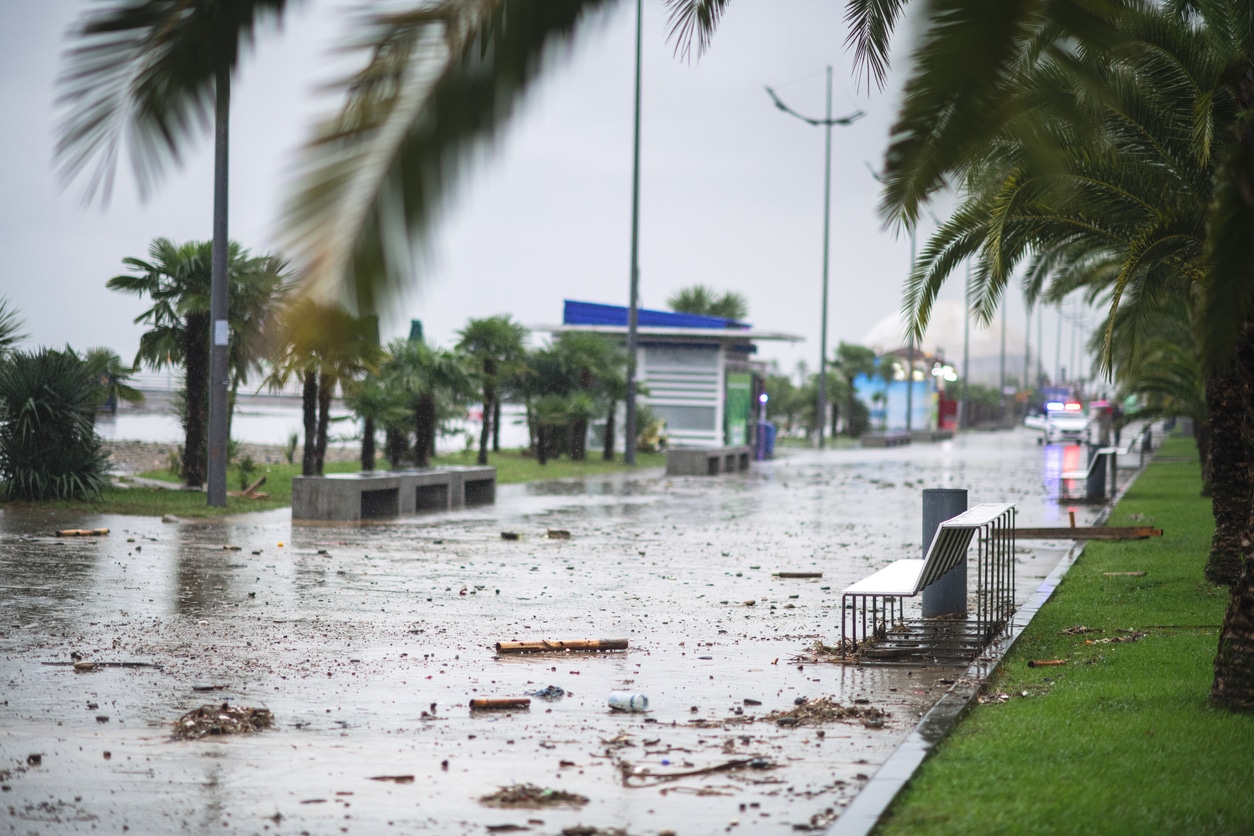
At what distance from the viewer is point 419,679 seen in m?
7.59

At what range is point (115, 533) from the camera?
15.0m

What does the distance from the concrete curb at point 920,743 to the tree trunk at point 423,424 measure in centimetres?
1725

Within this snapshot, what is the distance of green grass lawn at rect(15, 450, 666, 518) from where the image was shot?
17.7m

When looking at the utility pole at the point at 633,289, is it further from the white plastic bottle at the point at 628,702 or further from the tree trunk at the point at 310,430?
the white plastic bottle at the point at 628,702

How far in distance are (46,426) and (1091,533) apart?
13.5 meters

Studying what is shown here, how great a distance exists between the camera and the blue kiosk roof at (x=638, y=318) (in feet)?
138

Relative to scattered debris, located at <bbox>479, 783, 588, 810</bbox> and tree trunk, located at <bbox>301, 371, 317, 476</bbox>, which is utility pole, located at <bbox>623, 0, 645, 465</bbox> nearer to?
tree trunk, located at <bbox>301, 371, 317, 476</bbox>

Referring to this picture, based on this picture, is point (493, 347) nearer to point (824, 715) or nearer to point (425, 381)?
point (425, 381)

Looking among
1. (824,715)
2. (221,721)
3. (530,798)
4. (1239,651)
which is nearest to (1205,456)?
(1239,651)

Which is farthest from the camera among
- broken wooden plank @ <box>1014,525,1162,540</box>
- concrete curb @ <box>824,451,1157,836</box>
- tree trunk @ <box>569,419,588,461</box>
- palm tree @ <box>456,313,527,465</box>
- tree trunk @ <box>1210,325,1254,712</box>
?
tree trunk @ <box>569,419,588,461</box>

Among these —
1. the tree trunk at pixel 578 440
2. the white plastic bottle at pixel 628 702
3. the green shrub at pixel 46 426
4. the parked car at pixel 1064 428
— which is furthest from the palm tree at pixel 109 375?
the parked car at pixel 1064 428

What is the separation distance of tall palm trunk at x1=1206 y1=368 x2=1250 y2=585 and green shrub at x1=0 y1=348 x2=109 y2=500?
13.9 metres

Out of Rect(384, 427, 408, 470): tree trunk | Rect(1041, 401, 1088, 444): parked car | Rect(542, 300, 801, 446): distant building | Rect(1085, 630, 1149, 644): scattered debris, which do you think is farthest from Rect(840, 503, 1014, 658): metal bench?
Rect(1041, 401, 1088, 444): parked car

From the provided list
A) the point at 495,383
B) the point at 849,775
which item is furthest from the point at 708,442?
the point at 849,775
